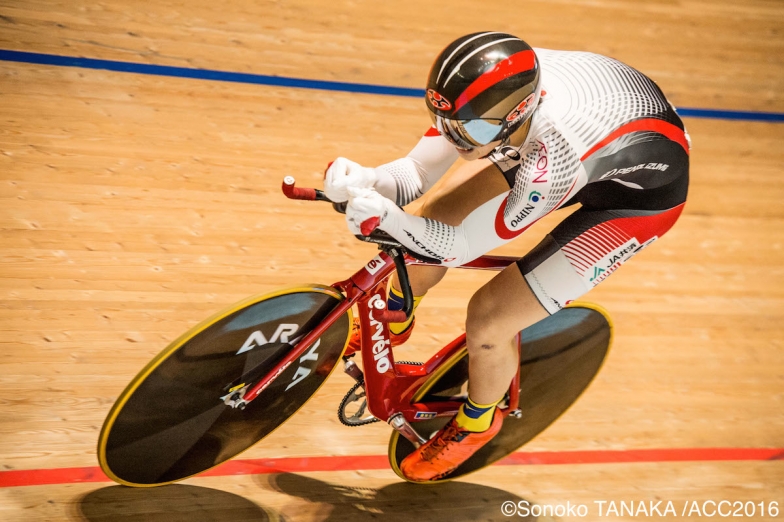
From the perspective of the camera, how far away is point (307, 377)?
2498 mm

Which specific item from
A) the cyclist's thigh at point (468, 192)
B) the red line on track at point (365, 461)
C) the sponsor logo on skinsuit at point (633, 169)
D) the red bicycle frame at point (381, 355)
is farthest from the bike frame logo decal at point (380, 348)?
the sponsor logo on skinsuit at point (633, 169)

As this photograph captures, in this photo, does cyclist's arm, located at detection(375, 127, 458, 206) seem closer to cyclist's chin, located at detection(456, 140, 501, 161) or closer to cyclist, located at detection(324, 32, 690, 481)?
cyclist, located at detection(324, 32, 690, 481)

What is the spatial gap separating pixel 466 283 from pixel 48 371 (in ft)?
5.89

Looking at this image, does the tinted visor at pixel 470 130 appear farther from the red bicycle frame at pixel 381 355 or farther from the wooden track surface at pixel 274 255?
the wooden track surface at pixel 274 255

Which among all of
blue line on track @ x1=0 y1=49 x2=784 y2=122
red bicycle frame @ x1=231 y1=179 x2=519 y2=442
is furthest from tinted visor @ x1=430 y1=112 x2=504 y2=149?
blue line on track @ x1=0 y1=49 x2=784 y2=122

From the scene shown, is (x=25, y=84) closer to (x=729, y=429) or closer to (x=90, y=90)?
(x=90, y=90)

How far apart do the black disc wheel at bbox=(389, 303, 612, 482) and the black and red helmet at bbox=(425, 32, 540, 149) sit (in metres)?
0.97

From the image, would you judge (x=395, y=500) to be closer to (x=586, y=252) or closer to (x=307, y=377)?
(x=307, y=377)

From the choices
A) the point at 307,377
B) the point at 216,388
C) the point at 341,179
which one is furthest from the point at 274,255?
the point at 341,179

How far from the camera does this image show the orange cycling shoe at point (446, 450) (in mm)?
2648

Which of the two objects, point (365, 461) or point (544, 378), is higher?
point (544, 378)

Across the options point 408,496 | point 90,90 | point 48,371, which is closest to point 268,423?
point 408,496

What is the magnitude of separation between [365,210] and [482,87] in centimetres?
42

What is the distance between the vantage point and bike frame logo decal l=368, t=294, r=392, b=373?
94.8 inches
